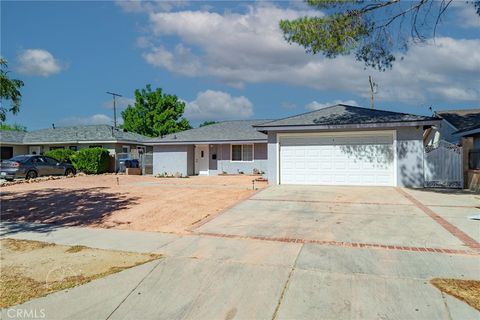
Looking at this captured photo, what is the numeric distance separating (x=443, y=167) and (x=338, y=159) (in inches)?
172

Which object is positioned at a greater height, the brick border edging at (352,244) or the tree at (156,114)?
the tree at (156,114)

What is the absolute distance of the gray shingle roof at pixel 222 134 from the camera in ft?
82.3

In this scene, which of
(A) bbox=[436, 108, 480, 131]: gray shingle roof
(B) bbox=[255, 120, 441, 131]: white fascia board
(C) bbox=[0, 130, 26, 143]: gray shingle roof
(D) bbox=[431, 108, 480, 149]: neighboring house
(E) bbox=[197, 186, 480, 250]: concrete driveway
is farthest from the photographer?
(C) bbox=[0, 130, 26, 143]: gray shingle roof

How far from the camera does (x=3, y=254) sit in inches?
264

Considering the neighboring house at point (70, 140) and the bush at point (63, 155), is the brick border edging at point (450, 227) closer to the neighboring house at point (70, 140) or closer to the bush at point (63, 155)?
the bush at point (63, 155)

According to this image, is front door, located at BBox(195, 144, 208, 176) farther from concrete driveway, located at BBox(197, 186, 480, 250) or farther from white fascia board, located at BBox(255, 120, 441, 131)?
concrete driveway, located at BBox(197, 186, 480, 250)

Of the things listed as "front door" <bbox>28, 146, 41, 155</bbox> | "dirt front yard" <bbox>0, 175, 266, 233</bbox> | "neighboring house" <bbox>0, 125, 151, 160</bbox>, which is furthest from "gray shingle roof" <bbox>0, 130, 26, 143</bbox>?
"dirt front yard" <bbox>0, 175, 266, 233</bbox>

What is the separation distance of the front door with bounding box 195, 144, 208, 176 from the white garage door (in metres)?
10.6

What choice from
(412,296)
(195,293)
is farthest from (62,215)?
(412,296)

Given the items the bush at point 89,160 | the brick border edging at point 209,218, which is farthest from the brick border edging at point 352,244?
the bush at point 89,160

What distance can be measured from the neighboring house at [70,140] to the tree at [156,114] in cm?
1374

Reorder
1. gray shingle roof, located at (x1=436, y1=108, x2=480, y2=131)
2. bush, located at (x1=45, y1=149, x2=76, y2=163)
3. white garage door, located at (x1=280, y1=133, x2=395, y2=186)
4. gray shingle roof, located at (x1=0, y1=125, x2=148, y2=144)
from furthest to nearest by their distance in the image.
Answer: gray shingle roof, located at (x1=0, y1=125, x2=148, y2=144) < bush, located at (x1=45, y1=149, x2=76, y2=163) < gray shingle roof, located at (x1=436, y1=108, x2=480, y2=131) < white garage door, located at (x1=280, y1=133, x2=395, y2=186)

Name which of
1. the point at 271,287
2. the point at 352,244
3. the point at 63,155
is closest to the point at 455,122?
the point at 352,244

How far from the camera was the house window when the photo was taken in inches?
1000
